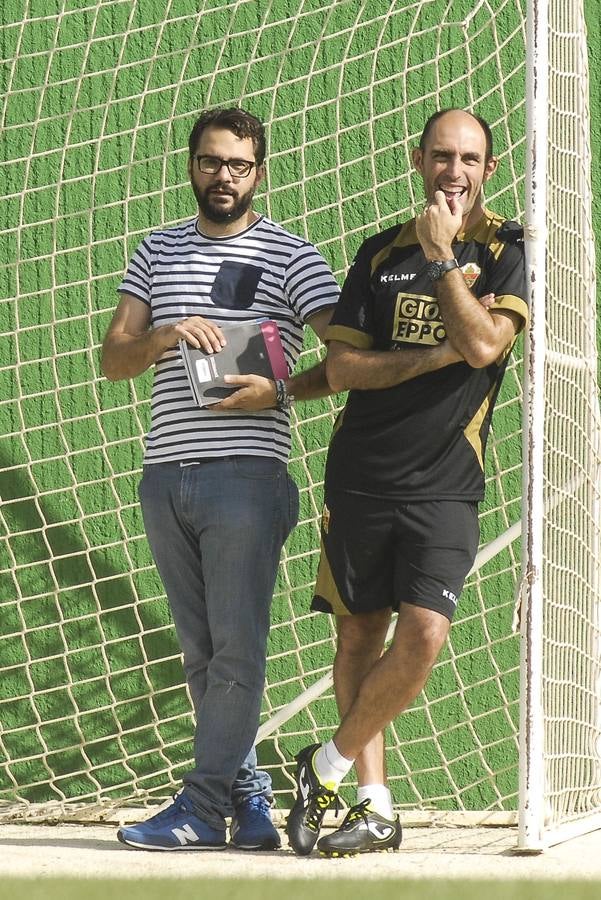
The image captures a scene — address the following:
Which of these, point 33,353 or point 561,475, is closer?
point 561,475

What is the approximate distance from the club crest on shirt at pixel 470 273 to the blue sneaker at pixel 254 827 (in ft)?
4.88

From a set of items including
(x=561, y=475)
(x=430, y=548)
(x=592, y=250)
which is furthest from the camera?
(x=592, y=250)

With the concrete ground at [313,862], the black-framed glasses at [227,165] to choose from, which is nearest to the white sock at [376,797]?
the concrete ground at [313,862]

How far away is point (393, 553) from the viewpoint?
355cm

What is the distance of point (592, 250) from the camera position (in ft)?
14.2

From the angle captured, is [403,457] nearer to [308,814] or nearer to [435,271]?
[435,271]

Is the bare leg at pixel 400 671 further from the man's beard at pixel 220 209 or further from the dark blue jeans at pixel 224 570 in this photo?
the man's beard at pixel 220 209

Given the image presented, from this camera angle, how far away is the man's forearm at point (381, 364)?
135 inches

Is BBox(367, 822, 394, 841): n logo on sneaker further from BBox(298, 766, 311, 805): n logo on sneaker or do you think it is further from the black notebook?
the black notebook

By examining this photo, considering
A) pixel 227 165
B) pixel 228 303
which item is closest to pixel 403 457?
pixel 228 303

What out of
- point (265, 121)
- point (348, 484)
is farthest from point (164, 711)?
point (265, 121)

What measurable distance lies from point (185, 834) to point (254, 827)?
208 millimetres

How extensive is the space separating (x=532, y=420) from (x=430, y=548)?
432 mm

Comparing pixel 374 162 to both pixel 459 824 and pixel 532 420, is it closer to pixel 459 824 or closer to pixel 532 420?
pixel 532 420
